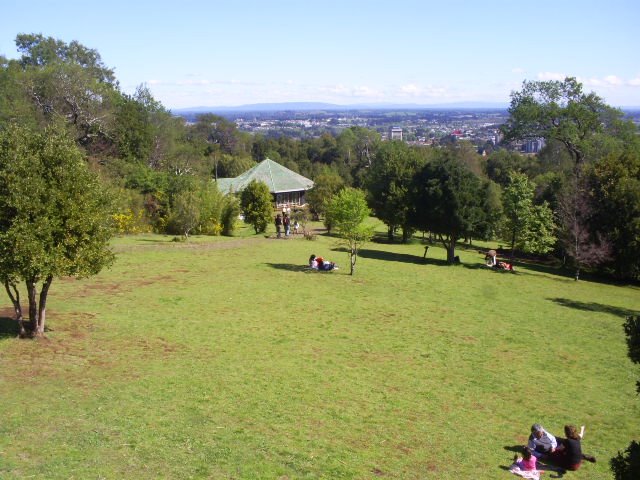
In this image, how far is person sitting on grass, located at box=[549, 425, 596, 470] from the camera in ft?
37.9

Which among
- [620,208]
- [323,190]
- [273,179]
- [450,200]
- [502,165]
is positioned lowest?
[273,179]

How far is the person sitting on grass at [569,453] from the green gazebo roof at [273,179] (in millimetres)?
58003

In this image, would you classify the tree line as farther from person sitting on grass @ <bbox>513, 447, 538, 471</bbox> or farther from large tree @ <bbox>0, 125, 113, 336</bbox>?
person sitting on grass @ <bbox>513, 447, 538, 471</bbox>

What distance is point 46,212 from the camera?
1442 centimetres

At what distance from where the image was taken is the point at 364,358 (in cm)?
1700

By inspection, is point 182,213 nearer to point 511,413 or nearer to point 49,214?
point 49,214

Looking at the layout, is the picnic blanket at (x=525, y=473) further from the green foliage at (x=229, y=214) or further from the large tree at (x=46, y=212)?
the green foliage at (x=229, y=214)

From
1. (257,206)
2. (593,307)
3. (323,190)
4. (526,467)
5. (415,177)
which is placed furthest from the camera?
(323,190)

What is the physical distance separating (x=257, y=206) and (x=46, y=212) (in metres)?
29.9

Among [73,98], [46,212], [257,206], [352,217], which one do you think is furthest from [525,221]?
[73,98]

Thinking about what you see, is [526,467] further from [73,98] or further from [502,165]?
[502,165]

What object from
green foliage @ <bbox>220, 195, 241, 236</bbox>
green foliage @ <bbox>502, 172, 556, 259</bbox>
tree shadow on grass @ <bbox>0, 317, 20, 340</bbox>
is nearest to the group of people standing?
tree shadow on grass @ <bbox>0, 317, 20, 340</bbox>

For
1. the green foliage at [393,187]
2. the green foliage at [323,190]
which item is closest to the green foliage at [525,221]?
the green foliage at [393,187]

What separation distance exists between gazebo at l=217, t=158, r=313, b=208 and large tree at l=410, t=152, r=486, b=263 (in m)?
33.8
